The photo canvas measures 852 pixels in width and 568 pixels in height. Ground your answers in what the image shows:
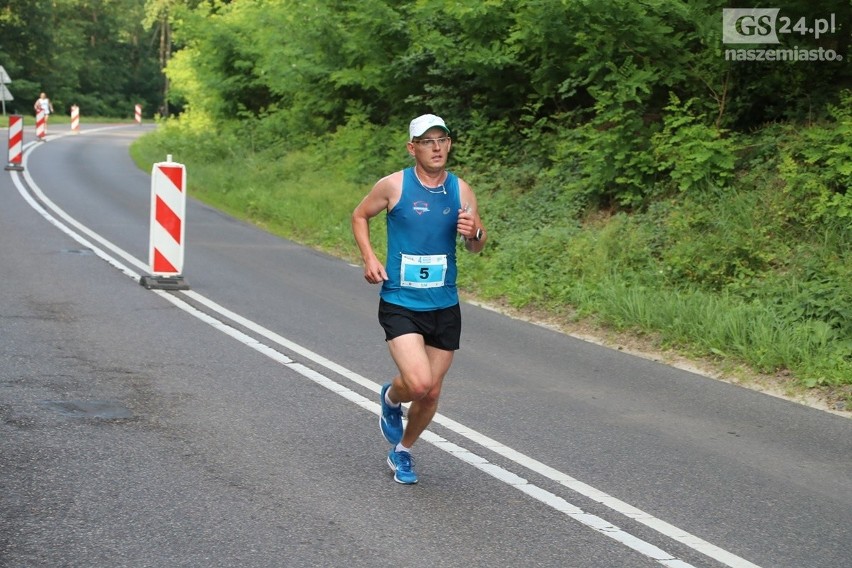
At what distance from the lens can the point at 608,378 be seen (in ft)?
32.1

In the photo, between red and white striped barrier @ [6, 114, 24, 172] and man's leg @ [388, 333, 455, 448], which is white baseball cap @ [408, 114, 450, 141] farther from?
red and white striped barrier @ [6, 114, 24, 172]

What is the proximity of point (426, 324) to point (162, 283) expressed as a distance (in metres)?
7.91

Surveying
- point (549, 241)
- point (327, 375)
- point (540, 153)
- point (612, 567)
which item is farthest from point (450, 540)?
point (540, 153)

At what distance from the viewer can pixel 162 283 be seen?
13.7 m

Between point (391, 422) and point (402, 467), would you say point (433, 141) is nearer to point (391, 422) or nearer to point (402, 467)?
point (391, 422)

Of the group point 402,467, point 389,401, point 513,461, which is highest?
point 389,401

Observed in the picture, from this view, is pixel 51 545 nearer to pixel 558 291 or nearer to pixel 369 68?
pixel 558 291

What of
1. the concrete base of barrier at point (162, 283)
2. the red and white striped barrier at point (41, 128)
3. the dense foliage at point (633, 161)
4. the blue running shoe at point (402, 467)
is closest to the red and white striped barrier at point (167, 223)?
the concrete base of barrier at point (162, 283)

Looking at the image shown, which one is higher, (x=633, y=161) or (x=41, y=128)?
(x=41, y=128)

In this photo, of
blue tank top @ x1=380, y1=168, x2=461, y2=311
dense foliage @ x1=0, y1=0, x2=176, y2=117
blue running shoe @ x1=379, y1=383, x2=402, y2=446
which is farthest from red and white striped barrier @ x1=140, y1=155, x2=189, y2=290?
dense foliage @ x1=0, y1=0, x2=176, y2=117

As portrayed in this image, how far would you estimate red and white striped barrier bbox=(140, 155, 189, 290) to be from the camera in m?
13.9

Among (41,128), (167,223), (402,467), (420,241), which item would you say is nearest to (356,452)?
(402,467)

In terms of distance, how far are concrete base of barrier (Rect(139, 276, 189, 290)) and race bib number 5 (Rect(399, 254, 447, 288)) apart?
7.75 m

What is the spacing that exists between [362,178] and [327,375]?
605 inches
